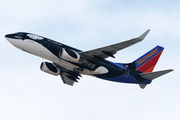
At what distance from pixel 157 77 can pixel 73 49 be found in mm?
13500

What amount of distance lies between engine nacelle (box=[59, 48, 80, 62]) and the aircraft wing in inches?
43.2

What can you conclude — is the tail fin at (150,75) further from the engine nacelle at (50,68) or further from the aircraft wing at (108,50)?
the engine nacelle at (50,68)

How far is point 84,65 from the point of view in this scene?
41625 mm

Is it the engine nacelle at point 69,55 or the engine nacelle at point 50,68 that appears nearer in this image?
the engine nacelle at point 69,55

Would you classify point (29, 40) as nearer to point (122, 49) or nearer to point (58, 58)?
point (58, 58)

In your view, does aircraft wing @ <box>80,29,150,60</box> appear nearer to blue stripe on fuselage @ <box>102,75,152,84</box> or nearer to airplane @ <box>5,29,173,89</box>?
airplane @ <box>5,29,173,89</box>

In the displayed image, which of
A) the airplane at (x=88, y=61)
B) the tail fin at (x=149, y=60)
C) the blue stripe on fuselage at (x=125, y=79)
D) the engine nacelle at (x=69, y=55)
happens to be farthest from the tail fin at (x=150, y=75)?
the engine nacelle at (x=69, y=55)

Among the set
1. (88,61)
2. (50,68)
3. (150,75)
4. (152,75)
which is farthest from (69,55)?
(152,75)

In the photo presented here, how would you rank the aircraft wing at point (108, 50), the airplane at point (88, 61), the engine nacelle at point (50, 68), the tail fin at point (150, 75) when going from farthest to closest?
the engine nacelle at point (50, 68)
the tail fin at point (150, 75)
the airplane at point (88, 61)
the aircraft wing at point (108, 50)

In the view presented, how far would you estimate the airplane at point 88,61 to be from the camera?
3928cm

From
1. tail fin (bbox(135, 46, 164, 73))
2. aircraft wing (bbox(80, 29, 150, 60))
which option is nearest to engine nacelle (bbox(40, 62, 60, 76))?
aircraft wing (bbox(80, 29, 150, 60))

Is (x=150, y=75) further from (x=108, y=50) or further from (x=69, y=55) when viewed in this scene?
(x=69, y=55)

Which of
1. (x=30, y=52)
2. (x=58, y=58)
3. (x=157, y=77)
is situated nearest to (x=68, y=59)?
(x=58, y=58)

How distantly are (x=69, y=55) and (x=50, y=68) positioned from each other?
21.1 ft
